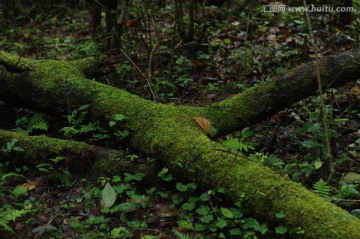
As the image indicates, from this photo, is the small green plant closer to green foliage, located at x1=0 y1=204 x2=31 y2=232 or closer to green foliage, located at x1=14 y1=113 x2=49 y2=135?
green foliage, located at x1=0 y1=204 x2=31 y2=232

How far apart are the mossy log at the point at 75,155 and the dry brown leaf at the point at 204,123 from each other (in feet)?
2.34

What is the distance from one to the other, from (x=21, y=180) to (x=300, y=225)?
2.63m

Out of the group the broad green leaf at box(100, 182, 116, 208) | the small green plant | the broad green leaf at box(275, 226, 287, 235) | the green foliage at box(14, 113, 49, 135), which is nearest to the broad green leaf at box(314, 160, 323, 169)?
the broad green leaf at box(275, 226, 287, 235)

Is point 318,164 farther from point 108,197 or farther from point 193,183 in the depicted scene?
point 108,197

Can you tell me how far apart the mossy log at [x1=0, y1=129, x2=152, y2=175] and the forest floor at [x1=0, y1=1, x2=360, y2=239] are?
0.28 ft

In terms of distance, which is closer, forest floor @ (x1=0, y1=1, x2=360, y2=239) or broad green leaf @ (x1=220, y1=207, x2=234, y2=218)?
broad green leaf @ (x1=220, y1=207, x2=234, y2=218)

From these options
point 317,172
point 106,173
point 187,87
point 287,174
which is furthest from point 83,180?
point 187,87

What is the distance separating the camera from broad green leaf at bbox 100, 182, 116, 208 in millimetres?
3423

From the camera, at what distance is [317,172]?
3.87m

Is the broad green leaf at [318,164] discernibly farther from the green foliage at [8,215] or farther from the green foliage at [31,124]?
the green foliage at [31,124]

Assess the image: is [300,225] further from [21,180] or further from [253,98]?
[21,180]

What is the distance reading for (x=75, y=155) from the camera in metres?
4.14

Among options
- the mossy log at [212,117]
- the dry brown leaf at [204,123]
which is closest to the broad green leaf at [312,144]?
the mossy log at [212,117]

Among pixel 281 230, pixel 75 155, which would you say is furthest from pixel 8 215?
pixel 281 230
